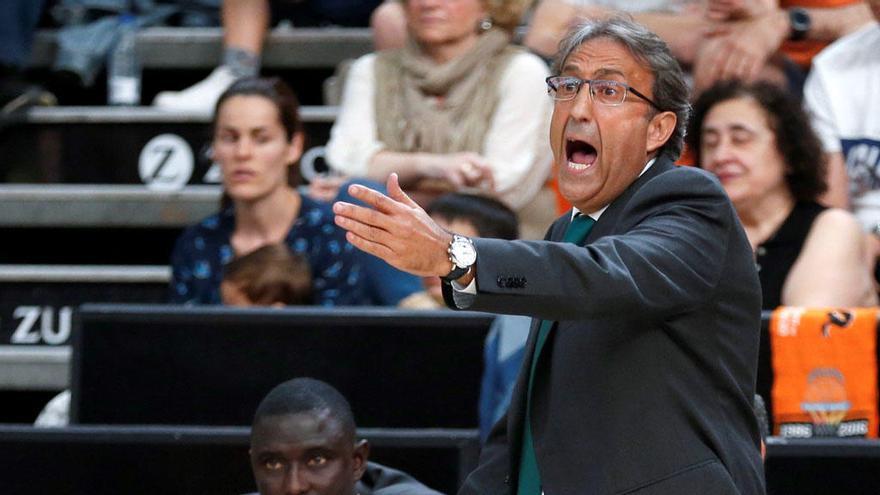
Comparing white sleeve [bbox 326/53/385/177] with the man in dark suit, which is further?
white sleeve [bbox 326/53/385/177]

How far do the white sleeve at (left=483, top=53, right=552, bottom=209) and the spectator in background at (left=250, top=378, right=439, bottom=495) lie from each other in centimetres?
162

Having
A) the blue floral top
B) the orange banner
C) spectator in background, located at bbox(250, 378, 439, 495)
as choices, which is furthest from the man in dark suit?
the blue floral top

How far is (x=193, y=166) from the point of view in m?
5.45

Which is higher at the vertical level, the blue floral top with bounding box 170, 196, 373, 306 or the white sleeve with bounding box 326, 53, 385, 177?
the white sleeve with bounding box 326, 53, 385, 177

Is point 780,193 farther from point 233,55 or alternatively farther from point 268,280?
point 233,55

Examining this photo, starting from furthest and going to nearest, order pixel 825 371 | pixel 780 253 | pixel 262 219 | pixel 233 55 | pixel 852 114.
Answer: pixel 233 55, pixel 852 114, pixel 262 219, pixel 780 253, pixel 825 371

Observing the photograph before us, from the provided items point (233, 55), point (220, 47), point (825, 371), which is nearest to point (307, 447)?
point (825, 371)

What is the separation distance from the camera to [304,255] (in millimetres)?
4289

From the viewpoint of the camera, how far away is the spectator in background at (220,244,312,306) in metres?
4.13

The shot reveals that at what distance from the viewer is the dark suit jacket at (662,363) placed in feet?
6.87

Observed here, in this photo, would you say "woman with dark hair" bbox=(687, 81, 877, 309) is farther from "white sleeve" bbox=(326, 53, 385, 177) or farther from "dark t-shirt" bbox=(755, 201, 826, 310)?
"white sleeve" bbox=(326, 53, 385, 177)

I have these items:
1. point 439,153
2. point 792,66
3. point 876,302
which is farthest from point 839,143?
point 439,153

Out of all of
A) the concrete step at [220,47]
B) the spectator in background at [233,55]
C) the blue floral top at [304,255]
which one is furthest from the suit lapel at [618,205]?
the concrete step at [220,47]

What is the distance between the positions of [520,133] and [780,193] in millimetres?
818
